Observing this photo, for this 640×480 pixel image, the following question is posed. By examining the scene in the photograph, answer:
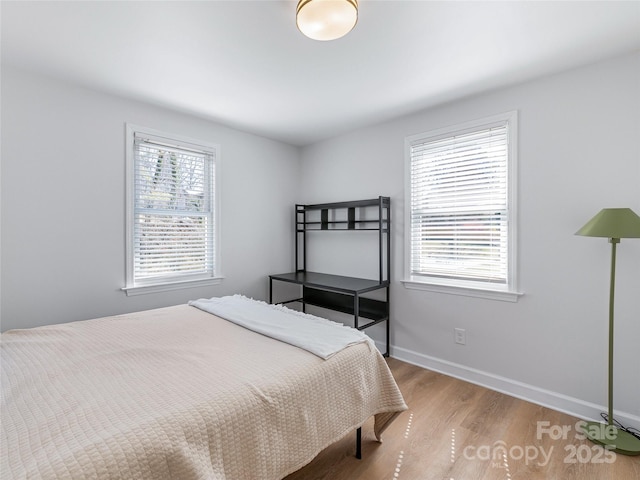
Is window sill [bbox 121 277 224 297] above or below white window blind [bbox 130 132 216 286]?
below

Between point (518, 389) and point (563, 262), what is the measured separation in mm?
1044

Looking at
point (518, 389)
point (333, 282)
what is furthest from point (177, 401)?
point (518, 389)

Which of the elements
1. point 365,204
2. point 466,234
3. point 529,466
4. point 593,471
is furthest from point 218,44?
point 593,471

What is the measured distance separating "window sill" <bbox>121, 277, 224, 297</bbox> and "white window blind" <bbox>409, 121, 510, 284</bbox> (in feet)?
6.79

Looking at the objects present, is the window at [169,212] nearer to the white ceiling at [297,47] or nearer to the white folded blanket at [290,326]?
the white ceiling at [297,47]

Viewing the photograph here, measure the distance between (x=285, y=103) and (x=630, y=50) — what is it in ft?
7.88

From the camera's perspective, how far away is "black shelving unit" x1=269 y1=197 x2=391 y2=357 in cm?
296

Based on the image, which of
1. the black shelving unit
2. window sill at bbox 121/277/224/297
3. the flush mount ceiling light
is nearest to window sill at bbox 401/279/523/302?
the black shelving unit

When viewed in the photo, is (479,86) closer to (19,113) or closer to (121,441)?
(121,441)

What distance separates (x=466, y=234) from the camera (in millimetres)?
2658

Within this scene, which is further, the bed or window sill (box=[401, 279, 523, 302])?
window sill (box=[401, 279, 523, 302])

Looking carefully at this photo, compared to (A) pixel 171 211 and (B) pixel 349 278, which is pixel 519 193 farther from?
(A) pixel 171 211

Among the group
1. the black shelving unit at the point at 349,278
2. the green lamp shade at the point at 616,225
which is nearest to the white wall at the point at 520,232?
the green lamp shade at the point at 616,225

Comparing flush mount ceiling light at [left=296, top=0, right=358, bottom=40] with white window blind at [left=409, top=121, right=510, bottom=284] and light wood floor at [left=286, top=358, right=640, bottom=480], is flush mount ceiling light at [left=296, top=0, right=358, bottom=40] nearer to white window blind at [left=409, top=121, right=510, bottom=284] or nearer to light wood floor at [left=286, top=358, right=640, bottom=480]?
white window blind at [left=409, top=121, right=510, bottom=284]
